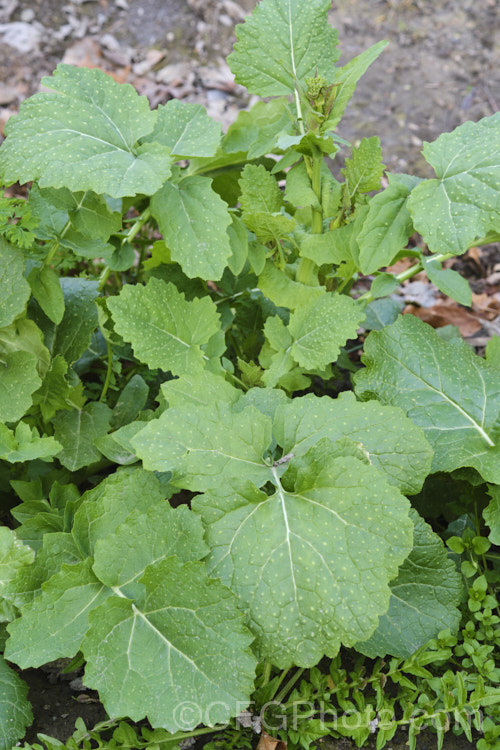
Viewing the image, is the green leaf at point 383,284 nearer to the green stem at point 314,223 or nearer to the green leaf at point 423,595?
the green stem at point 314,223

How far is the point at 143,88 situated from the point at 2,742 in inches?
151

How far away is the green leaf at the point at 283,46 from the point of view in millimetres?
2117

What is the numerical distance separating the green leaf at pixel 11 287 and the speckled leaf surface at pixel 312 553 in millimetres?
824

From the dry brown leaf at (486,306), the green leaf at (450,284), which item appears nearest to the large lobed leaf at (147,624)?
the green leaf at (450,284)

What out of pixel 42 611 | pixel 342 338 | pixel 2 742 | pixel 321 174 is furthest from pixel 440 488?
pixel 2 742

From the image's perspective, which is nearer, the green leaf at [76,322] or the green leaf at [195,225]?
the green leaf at [195,225]

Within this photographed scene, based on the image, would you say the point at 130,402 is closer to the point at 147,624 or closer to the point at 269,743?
the point at 147,624

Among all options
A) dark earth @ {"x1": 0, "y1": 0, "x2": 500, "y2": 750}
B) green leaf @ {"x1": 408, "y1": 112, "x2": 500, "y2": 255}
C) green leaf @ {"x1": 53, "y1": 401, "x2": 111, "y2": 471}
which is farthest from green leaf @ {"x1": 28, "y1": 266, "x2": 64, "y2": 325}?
dark earth @ {"x1": 0, "y1": 0, "x2": 500, "y2": 750}

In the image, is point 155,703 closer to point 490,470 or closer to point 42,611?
point 42,611

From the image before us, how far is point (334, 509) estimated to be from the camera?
1.65m

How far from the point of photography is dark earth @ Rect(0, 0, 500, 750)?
4.09 meters

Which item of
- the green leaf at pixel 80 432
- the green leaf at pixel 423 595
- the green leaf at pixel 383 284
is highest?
the green leaf at pixel 383 284

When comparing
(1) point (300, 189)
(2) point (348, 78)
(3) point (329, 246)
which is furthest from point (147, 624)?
(2) point (348, 78)

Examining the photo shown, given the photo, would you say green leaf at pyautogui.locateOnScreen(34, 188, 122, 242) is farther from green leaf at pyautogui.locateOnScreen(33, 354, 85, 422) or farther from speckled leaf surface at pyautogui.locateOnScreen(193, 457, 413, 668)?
speckled leaf surface at pyautogui.locateOnScreen(193, 457, 413, 668)
